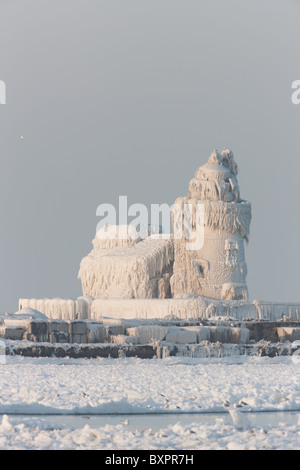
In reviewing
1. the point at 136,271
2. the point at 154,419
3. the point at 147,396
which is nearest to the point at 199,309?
the point at 136,271

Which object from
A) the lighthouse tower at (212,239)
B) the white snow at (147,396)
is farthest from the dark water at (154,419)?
the lighthouse tower at (212,239)

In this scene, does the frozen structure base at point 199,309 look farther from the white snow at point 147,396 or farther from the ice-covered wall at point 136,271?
the white snow at point 147,396

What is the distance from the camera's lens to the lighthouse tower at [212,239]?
32.6 m

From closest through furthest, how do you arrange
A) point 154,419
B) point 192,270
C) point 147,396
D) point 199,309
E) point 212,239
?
point 154,419 < point 147,396 < point 199,309 < point 212,239 < point 192,270

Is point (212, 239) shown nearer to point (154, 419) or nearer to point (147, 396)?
point (147, 396)

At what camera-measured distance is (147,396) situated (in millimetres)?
15031

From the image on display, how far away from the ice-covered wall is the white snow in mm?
11214

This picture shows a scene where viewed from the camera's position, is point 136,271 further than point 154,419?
Yes

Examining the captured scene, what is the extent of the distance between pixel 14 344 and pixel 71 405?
8475mm

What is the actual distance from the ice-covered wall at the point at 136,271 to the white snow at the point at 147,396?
11.2 metres

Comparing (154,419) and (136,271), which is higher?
(136,271)

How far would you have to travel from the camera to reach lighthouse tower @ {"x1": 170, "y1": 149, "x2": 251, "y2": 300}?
107 feet

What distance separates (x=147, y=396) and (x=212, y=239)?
1792 centimetres

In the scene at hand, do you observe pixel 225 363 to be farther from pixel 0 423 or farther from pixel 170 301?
pixel 0 423
